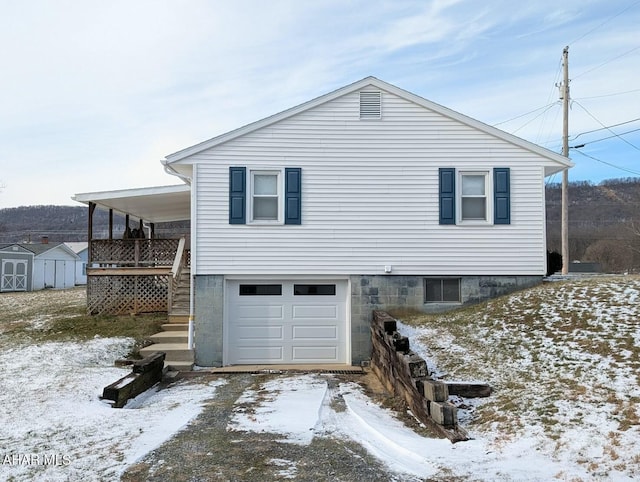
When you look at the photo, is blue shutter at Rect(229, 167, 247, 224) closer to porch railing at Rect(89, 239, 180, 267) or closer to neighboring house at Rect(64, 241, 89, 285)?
porch railing at Rect(89, 239, 180, 267)

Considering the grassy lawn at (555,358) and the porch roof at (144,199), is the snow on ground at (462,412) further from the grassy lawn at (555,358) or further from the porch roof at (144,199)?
the porch roof at (144,199)

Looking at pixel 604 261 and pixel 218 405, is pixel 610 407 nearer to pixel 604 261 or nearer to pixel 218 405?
pixel 218 405

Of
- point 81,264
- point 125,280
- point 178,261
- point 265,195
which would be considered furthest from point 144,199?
point 81,264

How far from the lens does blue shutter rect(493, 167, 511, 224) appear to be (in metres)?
11.3

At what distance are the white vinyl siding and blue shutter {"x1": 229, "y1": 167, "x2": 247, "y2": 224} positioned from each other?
0.15 meters

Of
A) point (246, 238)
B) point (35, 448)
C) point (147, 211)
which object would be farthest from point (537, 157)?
point (147, 211)

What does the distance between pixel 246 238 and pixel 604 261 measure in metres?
39.7

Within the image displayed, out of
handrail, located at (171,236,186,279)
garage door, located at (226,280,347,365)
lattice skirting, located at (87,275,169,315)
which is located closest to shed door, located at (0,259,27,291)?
lattice skirting, located at (87,275,169,315)

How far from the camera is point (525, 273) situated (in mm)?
11438

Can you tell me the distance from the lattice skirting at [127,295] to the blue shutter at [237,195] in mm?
3888

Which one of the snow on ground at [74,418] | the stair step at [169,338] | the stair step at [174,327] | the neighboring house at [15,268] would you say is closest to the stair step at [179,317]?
the stair step at [174,327]

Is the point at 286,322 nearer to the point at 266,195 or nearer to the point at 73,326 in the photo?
the point at 266,195

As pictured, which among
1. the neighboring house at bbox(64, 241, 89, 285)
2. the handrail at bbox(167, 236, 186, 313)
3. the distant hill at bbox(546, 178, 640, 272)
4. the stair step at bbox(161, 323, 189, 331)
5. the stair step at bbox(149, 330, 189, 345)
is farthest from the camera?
the distant hill at bbox(546, 178, 640, 272)

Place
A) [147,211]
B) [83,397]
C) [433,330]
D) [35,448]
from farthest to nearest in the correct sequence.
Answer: [147,211] → [433,330] → [83,397] → [35,448]
